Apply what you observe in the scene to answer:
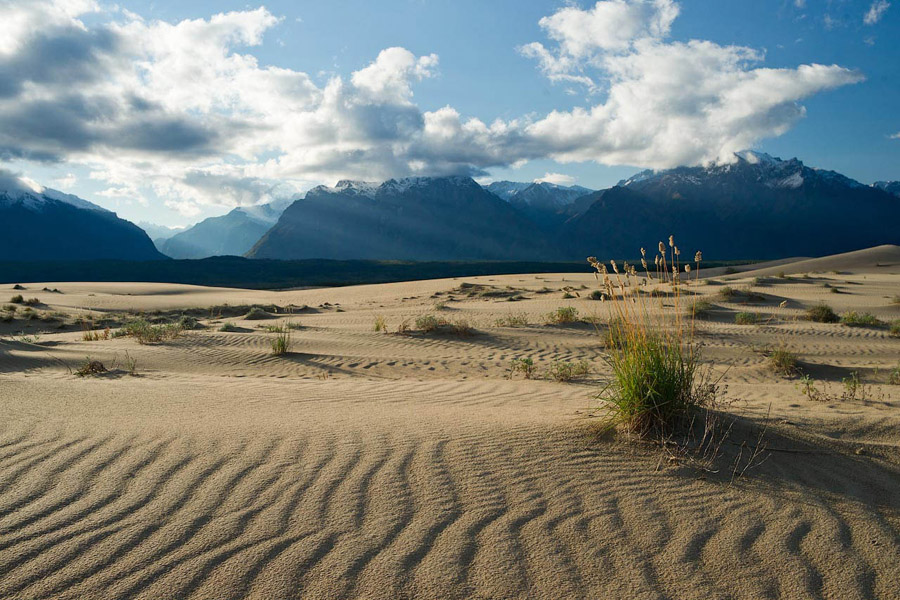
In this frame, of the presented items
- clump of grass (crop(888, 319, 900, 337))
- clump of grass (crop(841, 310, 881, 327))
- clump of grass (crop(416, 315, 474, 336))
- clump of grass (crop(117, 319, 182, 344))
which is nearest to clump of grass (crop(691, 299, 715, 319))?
clump of grass (crop(841, 310, 881, 327))

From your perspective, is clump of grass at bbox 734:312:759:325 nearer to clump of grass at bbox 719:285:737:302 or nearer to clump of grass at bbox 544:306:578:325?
clump of grass at bbox 544:306:578:325

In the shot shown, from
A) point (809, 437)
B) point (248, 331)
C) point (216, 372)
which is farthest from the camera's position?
point (248, 331)

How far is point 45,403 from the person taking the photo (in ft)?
16.8

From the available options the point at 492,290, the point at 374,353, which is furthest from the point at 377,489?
the point at 492,290

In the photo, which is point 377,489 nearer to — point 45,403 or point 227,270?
point 45,403

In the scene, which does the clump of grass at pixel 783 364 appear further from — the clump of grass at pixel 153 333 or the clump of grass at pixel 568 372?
the clump of grass at pixel 153 333

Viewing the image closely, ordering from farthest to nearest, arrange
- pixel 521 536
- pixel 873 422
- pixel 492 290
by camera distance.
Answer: pixel 492 290, pixel 873 422, pixel 521 536

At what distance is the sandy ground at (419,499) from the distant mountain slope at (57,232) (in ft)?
615

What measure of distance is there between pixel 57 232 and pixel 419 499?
20995cm

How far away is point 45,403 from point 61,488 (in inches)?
98.8

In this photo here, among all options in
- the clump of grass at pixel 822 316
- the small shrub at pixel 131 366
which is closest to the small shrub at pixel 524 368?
the small shrub at pixel 131 366

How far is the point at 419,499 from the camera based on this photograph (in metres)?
3.11

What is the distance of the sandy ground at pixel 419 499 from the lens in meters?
2.45

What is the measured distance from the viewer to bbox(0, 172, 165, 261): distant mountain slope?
522 ft
